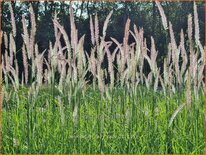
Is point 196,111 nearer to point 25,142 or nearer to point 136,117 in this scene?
point 136,117

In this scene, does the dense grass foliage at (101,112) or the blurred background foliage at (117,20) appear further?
the blurred background foliage at (117,20)

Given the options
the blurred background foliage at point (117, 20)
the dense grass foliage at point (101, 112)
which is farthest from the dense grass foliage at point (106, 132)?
the blurred background foliage at point (117, 20)

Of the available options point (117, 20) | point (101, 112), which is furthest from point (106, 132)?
point (117, 20)

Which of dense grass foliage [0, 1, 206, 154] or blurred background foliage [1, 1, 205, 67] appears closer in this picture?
dense grass foliage [0, 1, 206, 154]

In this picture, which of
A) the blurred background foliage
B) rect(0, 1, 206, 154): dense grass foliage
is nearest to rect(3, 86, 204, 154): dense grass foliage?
rect(0, 1, 206, 154): dense grass foliage

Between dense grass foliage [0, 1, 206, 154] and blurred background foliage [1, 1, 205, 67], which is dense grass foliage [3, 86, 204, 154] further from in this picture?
blurred background foliage [1, 1, 205, 67]

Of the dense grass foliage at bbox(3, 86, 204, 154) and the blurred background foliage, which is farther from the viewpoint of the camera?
the blurred background foliage

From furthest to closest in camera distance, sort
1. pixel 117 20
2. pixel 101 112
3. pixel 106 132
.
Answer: pixel 117 20 < pixel 106 132 < pixel 101 112

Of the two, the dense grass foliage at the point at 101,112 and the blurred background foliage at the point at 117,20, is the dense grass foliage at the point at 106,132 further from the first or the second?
the blurred background foliage at the point at 117,20

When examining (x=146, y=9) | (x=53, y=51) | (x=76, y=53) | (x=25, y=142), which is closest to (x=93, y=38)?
(x=76, y=53)

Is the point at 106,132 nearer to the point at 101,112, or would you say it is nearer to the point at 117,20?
the point at 101,112

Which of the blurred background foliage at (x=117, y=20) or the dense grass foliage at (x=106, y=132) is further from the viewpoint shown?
the blurred background foliage at (x=117, y=20)

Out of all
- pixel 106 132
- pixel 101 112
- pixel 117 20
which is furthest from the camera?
pixel 117 20

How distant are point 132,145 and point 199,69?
75cm
